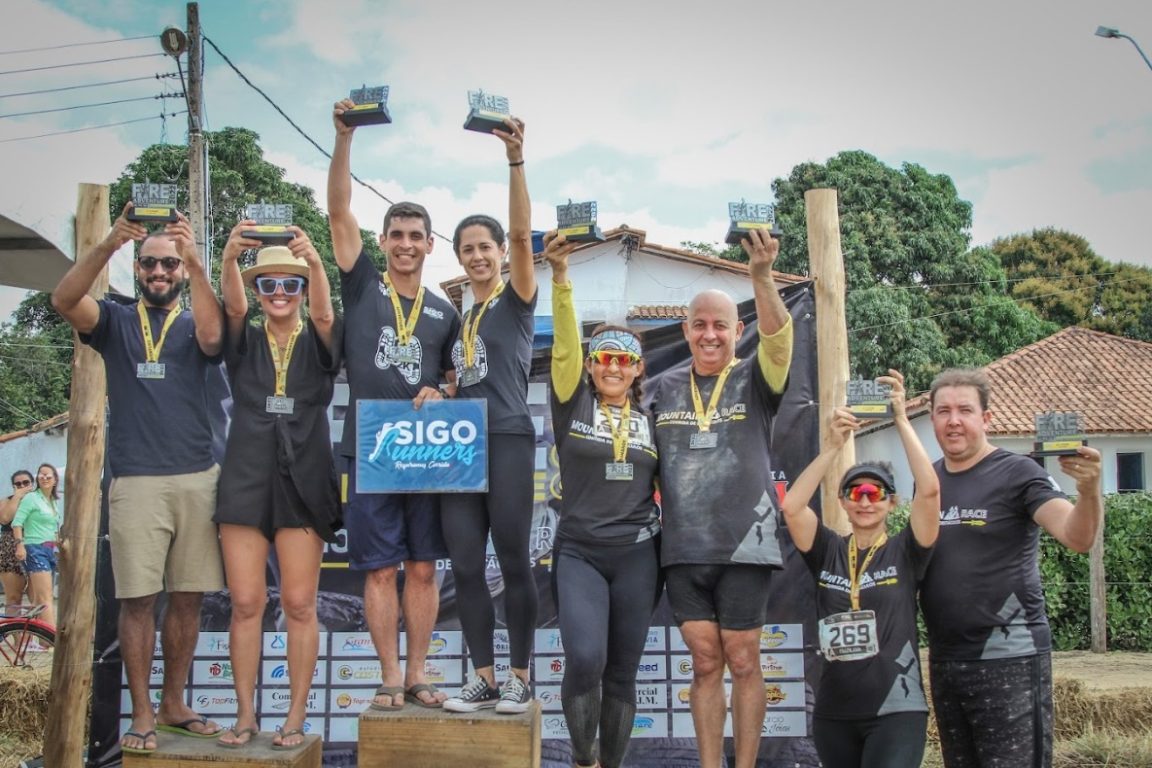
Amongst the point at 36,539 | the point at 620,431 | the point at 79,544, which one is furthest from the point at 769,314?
the point at 36,539

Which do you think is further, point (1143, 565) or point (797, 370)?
point (1143, 565)

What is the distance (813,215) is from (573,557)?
2.43m

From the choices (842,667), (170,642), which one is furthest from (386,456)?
(842,667)

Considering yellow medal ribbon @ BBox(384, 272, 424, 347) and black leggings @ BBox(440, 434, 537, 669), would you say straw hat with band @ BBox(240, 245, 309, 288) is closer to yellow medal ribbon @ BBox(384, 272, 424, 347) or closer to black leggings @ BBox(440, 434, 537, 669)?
yellow medal ribbon @ BBox(384, 272, 424, 347)

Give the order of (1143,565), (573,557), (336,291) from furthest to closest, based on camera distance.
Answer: (336,291) → (1143,565) → (573,557)

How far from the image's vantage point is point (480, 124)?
3.87 meters

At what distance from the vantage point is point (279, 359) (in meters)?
4.12

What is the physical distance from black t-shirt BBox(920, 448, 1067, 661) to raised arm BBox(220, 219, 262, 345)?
304 cm

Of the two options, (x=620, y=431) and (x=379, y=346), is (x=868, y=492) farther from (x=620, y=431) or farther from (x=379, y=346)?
(x=379, y=346)

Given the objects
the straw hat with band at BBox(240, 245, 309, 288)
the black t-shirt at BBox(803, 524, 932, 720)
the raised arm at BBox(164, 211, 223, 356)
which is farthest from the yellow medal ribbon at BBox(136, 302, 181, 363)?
the black t-shirt at BBox(803, 524, 932, 720)

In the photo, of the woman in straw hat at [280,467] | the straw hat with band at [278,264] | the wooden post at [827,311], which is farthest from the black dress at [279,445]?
the wooden post at [827,311]

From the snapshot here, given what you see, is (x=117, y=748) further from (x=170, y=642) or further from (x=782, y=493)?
(x=782, y=493)

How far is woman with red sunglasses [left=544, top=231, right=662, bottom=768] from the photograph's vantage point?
3.77m

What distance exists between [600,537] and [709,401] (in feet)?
2.38
